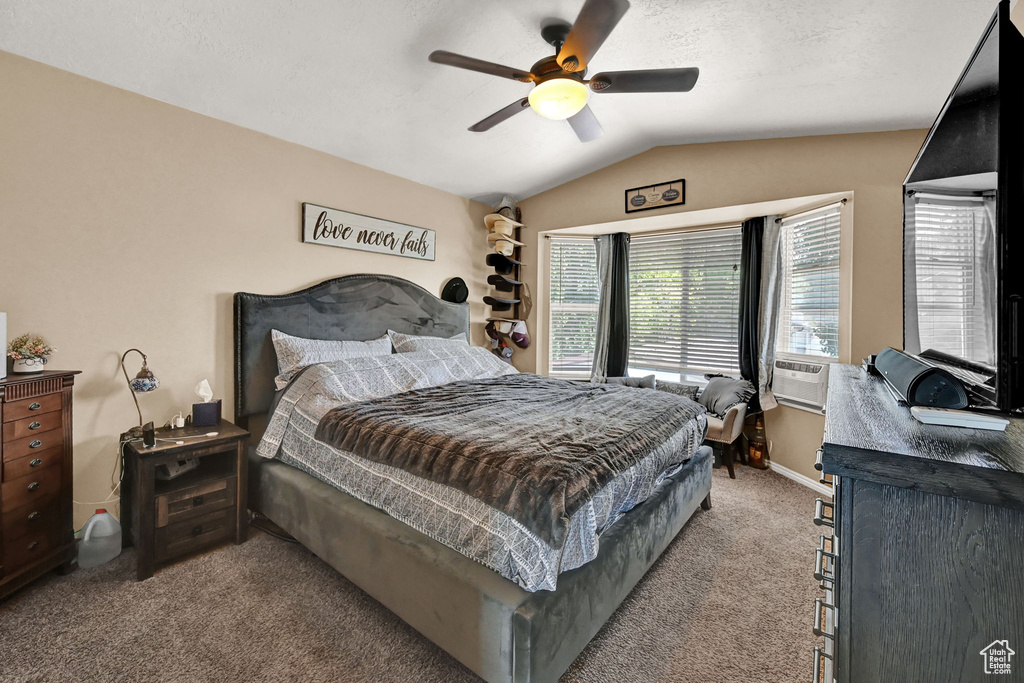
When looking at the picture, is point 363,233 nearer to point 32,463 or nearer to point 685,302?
point 32,463

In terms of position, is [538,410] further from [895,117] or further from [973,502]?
[895,117]

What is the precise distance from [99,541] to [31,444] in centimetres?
62

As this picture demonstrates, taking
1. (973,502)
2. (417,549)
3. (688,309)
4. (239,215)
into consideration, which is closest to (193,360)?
(239,215)

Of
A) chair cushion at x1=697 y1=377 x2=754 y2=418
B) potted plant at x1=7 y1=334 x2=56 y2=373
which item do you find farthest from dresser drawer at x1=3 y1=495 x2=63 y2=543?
chair cushion at x1=697 y1=377 x2=754 y2=418

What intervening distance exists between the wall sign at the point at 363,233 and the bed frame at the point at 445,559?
46 centimetres

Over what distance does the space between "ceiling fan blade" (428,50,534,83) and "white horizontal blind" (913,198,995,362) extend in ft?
5.45

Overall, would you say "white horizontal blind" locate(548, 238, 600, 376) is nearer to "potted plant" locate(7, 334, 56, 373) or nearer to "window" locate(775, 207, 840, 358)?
"window" locate(775, 207, 840, 358)

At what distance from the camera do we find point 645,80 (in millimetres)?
1981

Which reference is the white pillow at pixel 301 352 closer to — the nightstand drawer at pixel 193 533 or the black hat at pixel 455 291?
the nightstand drawer at pixel 193 533

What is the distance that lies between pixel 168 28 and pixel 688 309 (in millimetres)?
4287

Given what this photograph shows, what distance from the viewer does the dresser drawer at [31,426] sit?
5.76 feet

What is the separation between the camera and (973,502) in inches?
25.8

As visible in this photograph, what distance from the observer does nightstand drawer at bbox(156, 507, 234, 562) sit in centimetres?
208

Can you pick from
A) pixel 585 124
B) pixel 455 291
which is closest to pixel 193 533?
pixel 455 291
